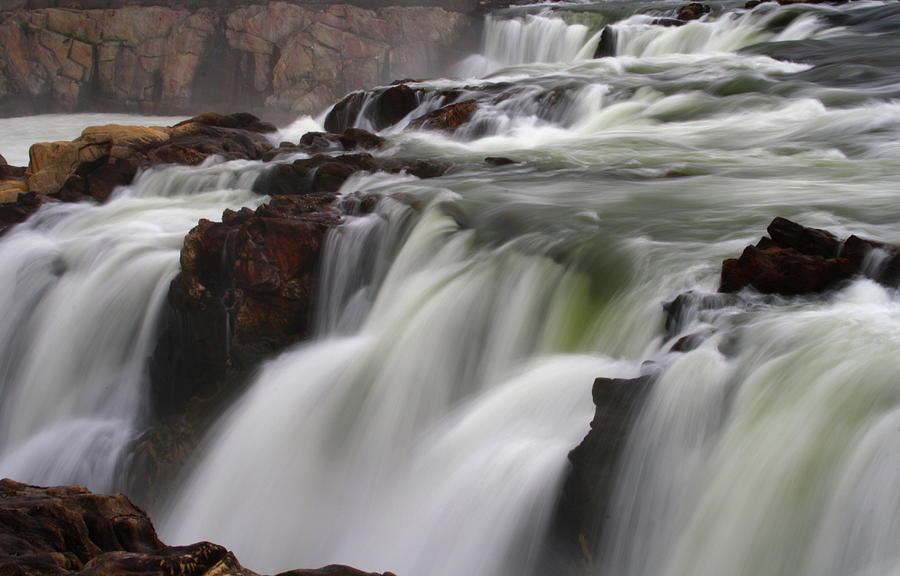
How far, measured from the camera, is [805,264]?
508 cm

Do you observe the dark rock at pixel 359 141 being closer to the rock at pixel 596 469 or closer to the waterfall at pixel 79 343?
the waterfall at pixel 79 343

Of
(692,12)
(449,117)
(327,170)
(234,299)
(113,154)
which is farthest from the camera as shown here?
(692,12)

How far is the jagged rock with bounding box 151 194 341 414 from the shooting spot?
6.89 metres

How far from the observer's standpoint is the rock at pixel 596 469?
13.6ft

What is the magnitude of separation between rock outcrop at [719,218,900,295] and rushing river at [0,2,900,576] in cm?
11

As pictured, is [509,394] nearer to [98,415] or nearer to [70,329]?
[98,415]

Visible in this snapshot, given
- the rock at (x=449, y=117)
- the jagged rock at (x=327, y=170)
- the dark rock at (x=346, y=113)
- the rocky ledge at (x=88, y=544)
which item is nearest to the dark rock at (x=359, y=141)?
the rock at (x=449, y=117)

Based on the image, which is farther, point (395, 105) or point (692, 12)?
point (692, 12)

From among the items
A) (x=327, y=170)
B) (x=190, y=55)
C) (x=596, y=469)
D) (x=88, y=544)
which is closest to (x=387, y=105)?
(x=327, y=170)

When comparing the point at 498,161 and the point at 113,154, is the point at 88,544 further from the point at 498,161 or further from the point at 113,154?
the point at 113,154

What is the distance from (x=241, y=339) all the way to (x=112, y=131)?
5.59 m

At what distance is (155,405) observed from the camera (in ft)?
23.2

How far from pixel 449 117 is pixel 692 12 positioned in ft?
24.3

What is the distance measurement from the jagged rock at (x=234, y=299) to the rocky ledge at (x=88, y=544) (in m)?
3.10
